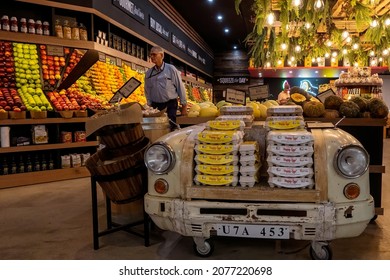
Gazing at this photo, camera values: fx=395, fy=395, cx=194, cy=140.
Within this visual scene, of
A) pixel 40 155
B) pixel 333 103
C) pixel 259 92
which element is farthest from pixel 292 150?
pixel 40 155

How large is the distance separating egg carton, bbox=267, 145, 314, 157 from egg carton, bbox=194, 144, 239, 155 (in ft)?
0.77

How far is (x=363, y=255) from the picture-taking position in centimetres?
272

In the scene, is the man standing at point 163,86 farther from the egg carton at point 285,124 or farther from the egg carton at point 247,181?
the egg carton at point 247,181

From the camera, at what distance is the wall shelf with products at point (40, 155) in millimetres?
5332

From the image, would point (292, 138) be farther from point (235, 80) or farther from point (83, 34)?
point (235, 80)

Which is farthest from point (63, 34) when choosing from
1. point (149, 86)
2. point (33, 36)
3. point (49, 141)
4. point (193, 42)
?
point (193, 42)

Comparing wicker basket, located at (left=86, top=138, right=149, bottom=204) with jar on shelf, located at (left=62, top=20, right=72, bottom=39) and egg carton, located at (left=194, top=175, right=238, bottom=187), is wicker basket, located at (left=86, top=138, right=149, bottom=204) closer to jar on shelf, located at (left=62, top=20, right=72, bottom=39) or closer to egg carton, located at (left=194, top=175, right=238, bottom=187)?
egg carton, located at (left=194, top=175, right=238, bottom=187)

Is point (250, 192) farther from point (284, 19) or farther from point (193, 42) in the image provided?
point (193, 42)

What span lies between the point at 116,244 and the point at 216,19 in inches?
492

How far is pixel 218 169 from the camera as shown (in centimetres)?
244

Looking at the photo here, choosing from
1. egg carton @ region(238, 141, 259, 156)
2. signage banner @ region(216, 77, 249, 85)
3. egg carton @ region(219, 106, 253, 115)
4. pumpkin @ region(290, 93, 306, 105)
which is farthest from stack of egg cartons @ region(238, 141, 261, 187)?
signage banner @ region(216, 77, 249, 85)

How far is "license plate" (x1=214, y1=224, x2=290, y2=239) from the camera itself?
2285 mm

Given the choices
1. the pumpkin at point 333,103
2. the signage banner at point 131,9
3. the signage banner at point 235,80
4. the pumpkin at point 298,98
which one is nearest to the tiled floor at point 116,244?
the pumpkin at point 333,103

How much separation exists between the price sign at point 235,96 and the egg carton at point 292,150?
1.39m
